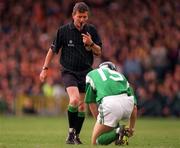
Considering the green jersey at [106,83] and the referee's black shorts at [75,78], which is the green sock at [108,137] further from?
the referee's black shorts at [75,78]

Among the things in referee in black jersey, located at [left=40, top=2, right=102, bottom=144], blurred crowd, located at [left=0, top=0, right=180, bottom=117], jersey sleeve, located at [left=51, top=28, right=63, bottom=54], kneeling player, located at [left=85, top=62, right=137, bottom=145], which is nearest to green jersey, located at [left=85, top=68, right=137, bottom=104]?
kneeling player, located at [left=85, top=62, right=137, bottom=145]

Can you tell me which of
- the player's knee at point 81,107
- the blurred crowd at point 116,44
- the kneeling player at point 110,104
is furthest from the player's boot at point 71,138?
the blurred crowd at point 116,44

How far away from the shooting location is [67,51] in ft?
45.6

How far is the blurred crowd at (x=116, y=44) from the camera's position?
87.2ft

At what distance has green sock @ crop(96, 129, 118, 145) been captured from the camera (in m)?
12.1

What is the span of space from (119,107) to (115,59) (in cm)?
1596

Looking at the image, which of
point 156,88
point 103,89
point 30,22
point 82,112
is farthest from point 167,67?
point 103,89

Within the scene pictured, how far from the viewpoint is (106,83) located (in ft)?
39.7

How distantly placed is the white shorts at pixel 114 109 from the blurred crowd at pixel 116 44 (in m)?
14.3

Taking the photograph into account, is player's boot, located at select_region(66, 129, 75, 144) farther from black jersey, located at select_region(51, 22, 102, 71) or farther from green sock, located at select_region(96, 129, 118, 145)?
green sock, located at select_region(96, 129, 118, 145)

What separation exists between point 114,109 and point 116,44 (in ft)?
55.6

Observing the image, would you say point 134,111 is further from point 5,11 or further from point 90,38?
point 5,11

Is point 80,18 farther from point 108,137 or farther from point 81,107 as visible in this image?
point 108,137

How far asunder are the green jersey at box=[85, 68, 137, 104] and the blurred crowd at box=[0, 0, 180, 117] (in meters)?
14.1
